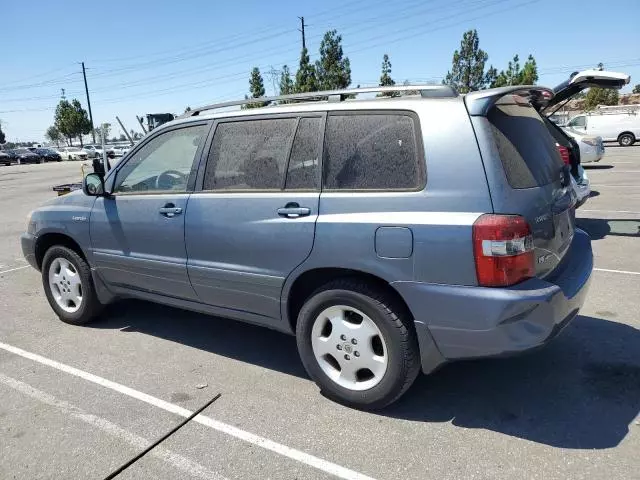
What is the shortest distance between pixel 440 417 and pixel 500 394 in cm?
49

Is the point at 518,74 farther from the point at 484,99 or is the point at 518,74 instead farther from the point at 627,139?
the point at 484,99

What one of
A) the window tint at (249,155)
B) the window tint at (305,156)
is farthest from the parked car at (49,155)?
the window tint at (305,156)

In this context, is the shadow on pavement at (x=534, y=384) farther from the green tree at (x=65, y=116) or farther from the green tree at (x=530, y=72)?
the green tree at (x=65, y=116)

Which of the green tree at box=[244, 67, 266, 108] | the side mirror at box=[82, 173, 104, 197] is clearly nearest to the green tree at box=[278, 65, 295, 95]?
the green tree at box=[244, 67, 266, 108]

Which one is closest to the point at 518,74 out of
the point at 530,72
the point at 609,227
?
the point at 530,72

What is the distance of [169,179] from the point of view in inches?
157

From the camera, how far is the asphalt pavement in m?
2.67

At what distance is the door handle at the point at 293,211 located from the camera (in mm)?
3172

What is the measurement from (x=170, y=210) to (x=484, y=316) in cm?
235

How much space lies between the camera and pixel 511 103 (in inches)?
124

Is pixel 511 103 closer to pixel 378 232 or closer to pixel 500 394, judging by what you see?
pixel 378 232

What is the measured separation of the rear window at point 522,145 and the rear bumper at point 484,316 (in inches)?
23.2

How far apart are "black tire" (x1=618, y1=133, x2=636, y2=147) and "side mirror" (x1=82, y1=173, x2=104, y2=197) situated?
2921 centimetres

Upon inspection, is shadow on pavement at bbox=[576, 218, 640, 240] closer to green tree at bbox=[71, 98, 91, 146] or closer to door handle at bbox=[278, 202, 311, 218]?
door handle at bbox=[278, 202, 311, 218]
